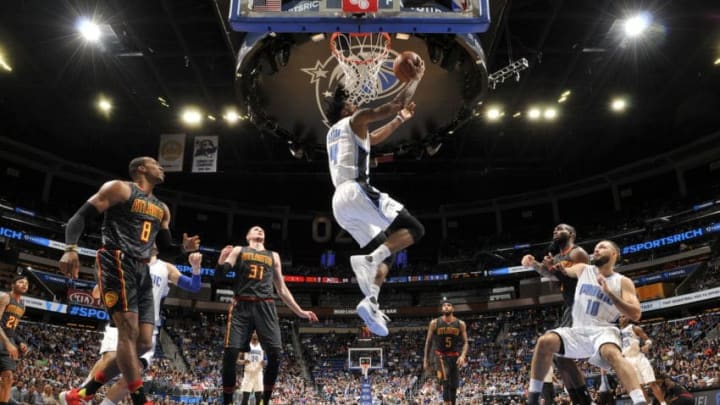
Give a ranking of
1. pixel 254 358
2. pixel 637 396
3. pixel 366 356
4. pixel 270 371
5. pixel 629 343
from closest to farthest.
→ pixel 637 396
pixel 270 371
pixel 629 343
pixel 254 358
pixel 366 356

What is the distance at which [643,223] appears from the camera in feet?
101

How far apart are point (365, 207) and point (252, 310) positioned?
8.77ft

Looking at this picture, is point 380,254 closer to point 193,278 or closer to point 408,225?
point 408,225

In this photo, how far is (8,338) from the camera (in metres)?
8.70

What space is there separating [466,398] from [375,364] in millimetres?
4304

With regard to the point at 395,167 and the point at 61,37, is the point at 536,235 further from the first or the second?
the point at 61,37

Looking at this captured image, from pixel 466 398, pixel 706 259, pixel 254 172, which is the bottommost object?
pixel 466 398

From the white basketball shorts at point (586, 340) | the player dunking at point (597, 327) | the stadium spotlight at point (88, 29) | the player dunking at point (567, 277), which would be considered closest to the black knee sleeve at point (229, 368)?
the player dunking at point (597, 327)

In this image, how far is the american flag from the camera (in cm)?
695

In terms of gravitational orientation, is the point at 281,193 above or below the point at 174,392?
above

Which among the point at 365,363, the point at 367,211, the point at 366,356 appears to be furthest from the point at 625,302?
the point at 366,356

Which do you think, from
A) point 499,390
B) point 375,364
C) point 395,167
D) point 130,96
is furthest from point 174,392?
point 395,167

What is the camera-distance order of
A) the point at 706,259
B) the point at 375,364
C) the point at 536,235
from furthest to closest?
1. the point at 536,235
2. the point at 706,259
3. the point at 375,364

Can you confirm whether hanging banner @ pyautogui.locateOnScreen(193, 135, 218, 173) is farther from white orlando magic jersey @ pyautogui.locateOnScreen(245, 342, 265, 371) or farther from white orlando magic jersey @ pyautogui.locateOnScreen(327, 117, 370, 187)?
white orlando magic jersey @ pyautogui.locateOnScreen(327, 117, 370, 187)
